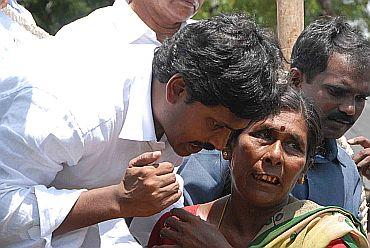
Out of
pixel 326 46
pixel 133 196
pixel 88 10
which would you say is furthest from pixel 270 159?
pixel 88 10

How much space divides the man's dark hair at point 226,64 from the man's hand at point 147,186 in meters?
0.20

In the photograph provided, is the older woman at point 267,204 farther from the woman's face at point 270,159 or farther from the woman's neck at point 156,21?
the woman's neck at point 156,21

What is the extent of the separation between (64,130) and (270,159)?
2.44 feet

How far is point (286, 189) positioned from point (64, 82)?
2.67 feet

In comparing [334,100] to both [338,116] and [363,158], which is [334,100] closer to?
[338,116]

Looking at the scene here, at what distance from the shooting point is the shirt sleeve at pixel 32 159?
86.5 inches

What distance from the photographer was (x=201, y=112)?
2.30 meters

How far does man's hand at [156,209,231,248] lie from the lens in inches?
99.8

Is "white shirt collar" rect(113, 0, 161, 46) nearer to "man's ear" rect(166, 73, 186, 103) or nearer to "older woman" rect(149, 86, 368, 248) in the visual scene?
"older woman" rect(149, 86, 368, 248)

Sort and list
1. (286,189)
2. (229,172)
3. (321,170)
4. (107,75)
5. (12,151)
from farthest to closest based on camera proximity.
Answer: (321,170) → (229,172) → (286,189) → (107,75) → (12,151)

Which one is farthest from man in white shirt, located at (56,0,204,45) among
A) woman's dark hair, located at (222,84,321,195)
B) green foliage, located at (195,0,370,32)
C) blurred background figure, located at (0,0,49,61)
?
green foliage, located at (195,0,370,32)

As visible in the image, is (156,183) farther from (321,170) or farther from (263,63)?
(321,170)

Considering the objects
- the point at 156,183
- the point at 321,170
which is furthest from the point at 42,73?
the point at 321,170

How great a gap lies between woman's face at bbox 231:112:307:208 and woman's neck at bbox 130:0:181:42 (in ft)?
3.10
